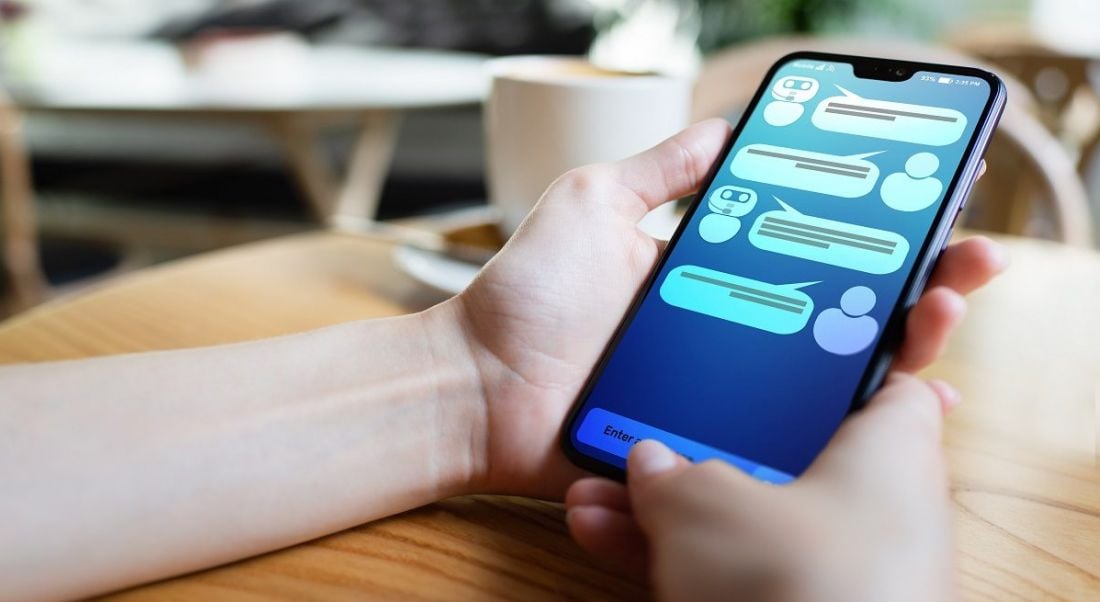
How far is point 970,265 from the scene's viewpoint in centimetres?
33

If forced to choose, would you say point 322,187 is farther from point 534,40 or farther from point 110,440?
point 110,440

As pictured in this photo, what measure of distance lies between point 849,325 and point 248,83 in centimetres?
149

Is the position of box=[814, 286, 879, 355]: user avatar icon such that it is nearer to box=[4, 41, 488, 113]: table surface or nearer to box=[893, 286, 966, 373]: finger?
box=[893, 286, 966, 373]: finger

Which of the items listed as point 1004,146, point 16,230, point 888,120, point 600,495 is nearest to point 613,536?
point 600,495

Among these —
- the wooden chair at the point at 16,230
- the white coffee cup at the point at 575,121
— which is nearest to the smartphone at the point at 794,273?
the white coffee cup at the point at 575,121

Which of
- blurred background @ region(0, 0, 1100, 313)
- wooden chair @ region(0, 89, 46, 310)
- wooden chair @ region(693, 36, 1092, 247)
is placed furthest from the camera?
wooden chair @ region(0, 89, 46, 310)

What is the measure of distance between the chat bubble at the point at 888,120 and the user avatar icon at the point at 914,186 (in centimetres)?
1

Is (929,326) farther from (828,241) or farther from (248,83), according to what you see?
(248,83)

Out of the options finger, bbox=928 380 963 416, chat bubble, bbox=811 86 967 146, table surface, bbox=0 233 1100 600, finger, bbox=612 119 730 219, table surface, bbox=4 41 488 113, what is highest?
chat bubble, bbox=811 86 967 146

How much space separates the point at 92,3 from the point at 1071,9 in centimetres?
335

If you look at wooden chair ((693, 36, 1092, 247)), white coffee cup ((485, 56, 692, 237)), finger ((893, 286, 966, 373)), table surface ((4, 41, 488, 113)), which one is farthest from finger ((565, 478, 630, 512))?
table surface ((4, 41, 488, 113))

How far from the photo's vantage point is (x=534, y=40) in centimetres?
252

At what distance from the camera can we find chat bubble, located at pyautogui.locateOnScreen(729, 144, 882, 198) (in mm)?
379

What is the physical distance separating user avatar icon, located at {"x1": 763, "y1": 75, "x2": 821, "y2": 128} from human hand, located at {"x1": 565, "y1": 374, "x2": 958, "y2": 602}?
0.56 ft
